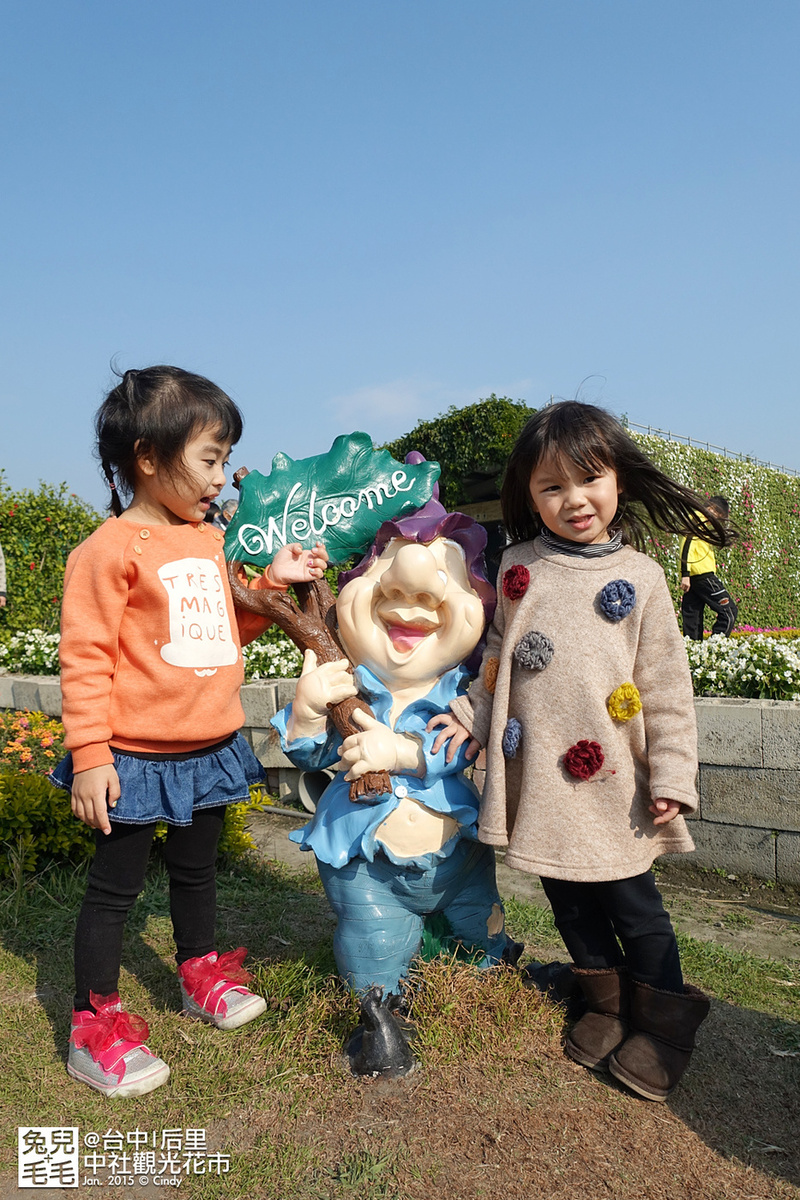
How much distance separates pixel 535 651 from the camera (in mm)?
2113

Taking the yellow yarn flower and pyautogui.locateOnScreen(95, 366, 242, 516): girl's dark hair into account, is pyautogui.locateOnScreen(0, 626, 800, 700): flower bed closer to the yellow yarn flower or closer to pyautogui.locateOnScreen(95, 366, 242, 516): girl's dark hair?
the yellow yarn flower

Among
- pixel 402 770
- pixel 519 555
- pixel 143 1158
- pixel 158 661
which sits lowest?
pixel 143 1158

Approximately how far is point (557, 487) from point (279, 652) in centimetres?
392

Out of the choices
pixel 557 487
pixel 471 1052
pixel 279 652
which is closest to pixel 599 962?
pixel 471 1052

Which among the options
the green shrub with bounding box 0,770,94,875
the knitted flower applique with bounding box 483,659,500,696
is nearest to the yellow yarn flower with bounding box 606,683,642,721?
the knitted flower applique with bounding box 483,659,500,696

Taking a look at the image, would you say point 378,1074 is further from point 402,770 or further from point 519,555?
point 519,555

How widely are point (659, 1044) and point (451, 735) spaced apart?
923mm

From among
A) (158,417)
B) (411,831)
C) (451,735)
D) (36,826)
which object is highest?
(158,417)

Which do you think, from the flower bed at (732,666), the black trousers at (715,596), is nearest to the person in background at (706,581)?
the black trousers at (715,596)

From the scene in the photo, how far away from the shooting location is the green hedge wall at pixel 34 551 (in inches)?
299

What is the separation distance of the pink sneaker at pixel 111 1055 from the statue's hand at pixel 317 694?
0.88 metres

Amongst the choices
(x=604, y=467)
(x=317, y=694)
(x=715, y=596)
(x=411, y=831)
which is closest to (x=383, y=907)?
(x=411, y=831)

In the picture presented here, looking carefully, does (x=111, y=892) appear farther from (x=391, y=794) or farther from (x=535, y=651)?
(x=535, y=651)

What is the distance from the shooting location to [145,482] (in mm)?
2375
